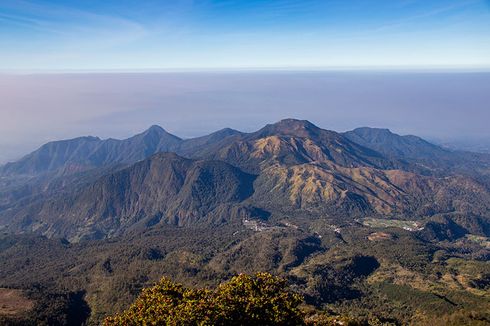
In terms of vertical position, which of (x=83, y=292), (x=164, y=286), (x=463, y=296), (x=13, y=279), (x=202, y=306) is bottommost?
(x=13, y=279)

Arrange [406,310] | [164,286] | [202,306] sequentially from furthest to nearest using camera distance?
[406,310] < [164,286] < [202,306]

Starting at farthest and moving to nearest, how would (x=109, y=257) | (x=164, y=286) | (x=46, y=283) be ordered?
(x=109, y=257) → (x=46, y=283) → (x=164, y=286)

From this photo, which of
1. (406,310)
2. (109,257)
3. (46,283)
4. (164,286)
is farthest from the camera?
(109,257)

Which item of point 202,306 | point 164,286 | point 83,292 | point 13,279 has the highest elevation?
point 202,306

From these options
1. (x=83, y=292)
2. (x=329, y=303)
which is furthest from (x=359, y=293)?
(x=83, y=292)

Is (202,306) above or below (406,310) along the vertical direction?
above

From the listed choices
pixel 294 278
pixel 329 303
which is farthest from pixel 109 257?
pixel 329 303

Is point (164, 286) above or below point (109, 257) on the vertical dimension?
above

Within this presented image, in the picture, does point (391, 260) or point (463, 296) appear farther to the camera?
point (391, 260)

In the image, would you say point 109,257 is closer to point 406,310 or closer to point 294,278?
point 294,278

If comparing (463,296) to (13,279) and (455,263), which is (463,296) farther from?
(13,279)
